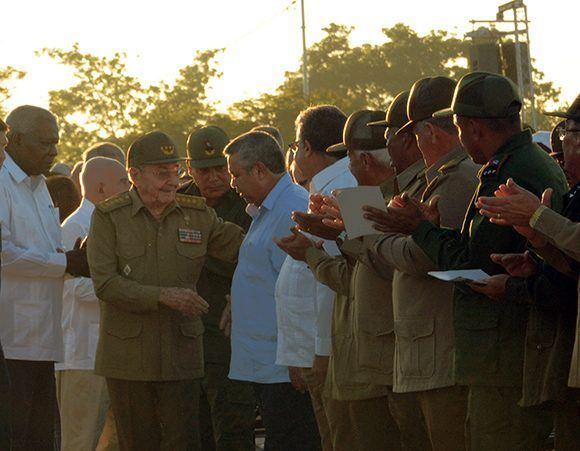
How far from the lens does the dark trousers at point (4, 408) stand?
8.57 m

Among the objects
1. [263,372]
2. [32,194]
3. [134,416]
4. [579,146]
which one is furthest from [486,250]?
[32,194]

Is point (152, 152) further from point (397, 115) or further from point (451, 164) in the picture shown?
point (451, 164)

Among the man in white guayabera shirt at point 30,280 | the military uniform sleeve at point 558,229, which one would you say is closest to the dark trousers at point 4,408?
the man in white guayabera shirt at point 30,280

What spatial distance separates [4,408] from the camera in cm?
860

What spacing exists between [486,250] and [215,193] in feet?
14.0

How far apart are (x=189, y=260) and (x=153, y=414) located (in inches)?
36.1

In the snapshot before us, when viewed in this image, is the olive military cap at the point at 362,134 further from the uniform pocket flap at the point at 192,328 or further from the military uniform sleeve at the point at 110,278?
the uniform pocket flap at the point at 192,328

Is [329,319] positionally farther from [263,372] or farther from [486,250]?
[486,250]

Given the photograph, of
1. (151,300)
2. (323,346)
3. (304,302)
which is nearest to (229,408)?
(151,300)

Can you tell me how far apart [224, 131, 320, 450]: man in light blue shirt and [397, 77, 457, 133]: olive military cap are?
1.80 m

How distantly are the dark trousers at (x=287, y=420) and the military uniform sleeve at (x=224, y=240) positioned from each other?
1.03 meters

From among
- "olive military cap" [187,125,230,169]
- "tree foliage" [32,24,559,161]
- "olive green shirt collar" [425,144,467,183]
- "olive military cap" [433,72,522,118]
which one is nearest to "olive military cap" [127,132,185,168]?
"olive military cap" [187,125,230,169]

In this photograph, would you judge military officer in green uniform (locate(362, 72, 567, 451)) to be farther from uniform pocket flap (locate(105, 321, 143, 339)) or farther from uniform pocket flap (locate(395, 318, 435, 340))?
uniform pocket flap (locate(105, 321, 143, 339))

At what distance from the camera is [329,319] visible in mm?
8727
